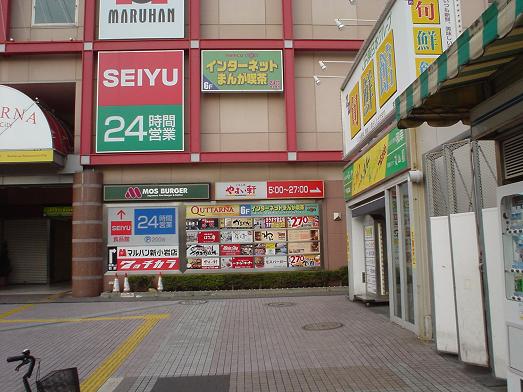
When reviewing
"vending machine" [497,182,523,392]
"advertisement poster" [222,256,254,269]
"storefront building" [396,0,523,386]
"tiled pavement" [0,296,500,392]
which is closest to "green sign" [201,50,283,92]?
"advertisement poster" [222,256,254,269]

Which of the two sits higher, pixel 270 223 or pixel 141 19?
pixel 141 19

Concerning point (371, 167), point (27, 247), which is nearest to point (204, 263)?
point (371, 167)

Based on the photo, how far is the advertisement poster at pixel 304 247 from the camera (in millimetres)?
17047

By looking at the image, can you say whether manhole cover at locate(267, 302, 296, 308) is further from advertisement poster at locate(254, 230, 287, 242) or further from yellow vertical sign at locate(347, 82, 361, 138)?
yellow vertical sign at locate(347, 82, 361, 138)

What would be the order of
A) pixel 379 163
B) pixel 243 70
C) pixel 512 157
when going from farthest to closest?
pixel 243 70 < pixel 379 163 < pixel 512 157

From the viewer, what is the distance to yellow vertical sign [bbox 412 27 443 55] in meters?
8.05

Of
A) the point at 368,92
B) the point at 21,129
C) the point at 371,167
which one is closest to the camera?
the point at 371,167

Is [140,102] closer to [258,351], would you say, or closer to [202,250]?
[202,250]

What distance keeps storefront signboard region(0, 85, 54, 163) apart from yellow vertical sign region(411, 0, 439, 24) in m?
11.7

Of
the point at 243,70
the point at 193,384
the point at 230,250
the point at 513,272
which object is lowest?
the point at 193,384

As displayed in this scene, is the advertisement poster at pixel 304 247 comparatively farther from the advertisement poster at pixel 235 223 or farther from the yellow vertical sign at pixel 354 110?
the yellow vertical sign at pixel 354 110

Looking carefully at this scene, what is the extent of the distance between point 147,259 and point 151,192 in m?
2.26

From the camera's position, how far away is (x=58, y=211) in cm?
2067

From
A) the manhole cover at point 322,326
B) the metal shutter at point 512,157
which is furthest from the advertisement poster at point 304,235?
the metal shutter at point 512,157
